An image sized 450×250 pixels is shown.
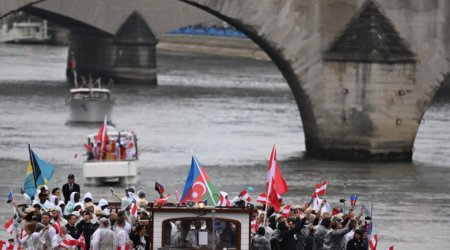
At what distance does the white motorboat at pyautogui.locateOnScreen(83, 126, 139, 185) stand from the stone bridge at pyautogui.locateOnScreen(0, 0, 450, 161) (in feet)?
22.0

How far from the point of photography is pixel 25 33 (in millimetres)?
149000

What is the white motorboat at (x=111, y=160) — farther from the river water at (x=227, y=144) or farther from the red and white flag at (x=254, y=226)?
the red and white flag at (x=254, y=226)

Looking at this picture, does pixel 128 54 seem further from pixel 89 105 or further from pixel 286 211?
pixel 286 211

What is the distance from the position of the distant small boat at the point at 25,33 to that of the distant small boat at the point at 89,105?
69.5 metres

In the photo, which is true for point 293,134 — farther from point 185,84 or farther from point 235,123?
point 185,84

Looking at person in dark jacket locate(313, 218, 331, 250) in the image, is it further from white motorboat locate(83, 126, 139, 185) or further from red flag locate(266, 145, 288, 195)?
white motorboat locate(83, 126, 139, 185)

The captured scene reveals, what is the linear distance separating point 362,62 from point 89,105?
24668mm

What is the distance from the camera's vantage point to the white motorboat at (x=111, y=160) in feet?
170

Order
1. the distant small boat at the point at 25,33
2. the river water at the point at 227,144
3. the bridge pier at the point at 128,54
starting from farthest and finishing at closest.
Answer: the distant small boat at the point at 25,33 < the bridge pier at the point at 128,54 < the river water at the point at 227,144

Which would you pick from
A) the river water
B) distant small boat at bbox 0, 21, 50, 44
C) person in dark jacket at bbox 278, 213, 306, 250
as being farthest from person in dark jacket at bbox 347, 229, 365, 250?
distant small boat at bbox 0, 21, 50, 44

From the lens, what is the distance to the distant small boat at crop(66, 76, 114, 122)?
7719 cm

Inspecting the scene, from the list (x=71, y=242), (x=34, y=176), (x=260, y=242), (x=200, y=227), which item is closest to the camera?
(x=200, y=227)

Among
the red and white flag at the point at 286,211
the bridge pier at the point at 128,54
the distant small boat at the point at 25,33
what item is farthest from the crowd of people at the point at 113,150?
the distant small boat at the point at 25,33

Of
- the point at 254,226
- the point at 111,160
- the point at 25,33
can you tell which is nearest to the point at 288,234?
the point at 254,226
